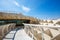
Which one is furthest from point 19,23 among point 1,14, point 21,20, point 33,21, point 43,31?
point 43,31

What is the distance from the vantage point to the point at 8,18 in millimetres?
11586

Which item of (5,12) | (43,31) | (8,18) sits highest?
(5,12)

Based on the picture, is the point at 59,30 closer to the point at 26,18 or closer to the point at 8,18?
the point at 8,18

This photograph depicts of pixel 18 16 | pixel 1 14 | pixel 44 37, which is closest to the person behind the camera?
pixel 44 37

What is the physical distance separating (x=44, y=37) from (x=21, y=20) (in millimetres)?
11628

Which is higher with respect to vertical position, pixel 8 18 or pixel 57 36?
pixel 8 18

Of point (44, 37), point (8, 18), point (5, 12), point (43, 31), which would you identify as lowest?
point (44, 37)

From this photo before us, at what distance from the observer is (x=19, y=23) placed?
12609 mm

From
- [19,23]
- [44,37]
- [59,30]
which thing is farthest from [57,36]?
[19,23]

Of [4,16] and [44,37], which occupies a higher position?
[4,16]

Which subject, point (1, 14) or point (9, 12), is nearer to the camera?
point (1, 14)

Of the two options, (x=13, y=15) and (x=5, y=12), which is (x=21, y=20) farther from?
(x=5, y=12)

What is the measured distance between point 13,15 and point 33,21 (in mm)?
3419

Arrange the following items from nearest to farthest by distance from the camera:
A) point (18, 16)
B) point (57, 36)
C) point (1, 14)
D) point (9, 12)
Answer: point (57, 36), point (1, 14), point (9, 12), point (18, 16)
